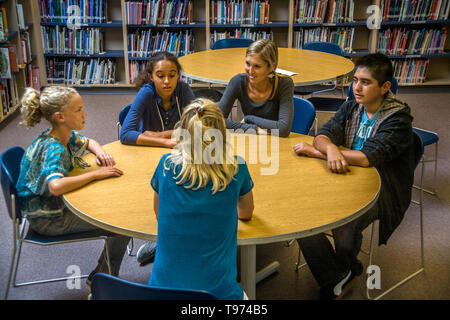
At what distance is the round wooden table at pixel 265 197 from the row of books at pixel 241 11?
141 inches

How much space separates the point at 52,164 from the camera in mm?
2043

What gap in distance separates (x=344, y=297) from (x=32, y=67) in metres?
4.62

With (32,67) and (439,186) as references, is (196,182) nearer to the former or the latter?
(439,186)

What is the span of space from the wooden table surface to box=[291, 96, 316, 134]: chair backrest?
0.58m

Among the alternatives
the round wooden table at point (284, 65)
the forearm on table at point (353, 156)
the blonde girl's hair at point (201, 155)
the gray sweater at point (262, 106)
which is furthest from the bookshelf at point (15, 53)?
the blonde girl's hair at point (201, 155)

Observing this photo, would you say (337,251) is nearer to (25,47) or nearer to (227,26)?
(227,26)

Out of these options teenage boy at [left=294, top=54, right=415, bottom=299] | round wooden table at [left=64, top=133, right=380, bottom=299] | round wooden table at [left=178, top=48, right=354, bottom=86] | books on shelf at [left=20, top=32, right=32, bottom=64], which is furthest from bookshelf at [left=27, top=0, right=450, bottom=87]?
round wooden table at [left=64, top=133, right=380, bottom=299]

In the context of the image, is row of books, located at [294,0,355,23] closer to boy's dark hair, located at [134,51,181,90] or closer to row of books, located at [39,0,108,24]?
row of books, located at [39,0,108,24]

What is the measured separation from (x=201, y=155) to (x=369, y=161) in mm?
955

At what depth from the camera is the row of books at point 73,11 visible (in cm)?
560

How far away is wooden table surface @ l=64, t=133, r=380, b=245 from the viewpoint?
1.73m

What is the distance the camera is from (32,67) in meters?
5.71

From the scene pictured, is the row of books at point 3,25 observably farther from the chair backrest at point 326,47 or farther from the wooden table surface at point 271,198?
the wooden table surface at point 271,198

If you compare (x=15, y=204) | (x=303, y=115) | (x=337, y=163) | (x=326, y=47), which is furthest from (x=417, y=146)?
(x=326, y=47)
